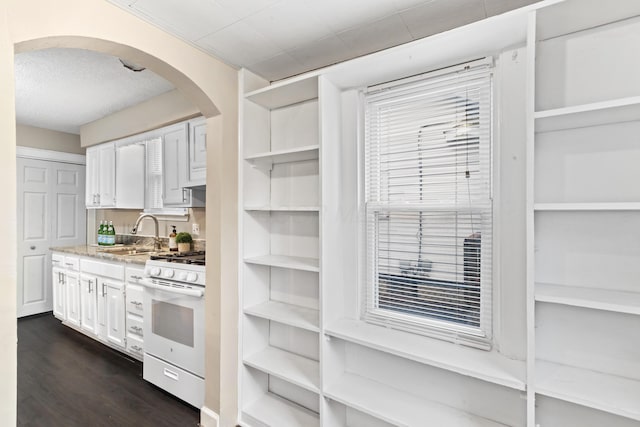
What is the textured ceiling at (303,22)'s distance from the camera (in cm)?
149

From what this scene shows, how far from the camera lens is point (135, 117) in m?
3.35

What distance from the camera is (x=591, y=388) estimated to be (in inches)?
48.6

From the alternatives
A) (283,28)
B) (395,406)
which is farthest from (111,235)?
(395,406)

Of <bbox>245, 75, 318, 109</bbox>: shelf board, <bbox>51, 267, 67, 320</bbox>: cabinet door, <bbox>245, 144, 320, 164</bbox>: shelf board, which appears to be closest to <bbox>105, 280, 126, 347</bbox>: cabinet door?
<bbox>51, 267, 67, 320</bbox>: cabinet door

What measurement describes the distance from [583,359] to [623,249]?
49cm

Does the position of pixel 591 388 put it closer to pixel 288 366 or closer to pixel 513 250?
pixel 513 250

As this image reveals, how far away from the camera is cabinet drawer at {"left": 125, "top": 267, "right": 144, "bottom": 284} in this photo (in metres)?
2.77

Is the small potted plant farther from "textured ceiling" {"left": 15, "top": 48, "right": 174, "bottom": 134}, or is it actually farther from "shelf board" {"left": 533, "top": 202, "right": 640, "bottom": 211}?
"shelf board" {"left": 533, "top": 202, "right": 640, "bottom": 211}

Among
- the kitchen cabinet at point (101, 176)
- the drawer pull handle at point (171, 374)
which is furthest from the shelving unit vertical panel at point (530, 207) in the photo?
the kitchen cabinet at point (101, 176)

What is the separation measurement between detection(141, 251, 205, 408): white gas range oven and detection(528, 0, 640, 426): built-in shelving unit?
76.7 inches

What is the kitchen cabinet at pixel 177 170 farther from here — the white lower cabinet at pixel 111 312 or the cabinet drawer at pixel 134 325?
the cabinet drawer at pixel 134 325

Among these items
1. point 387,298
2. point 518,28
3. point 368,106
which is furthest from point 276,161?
point 518,28

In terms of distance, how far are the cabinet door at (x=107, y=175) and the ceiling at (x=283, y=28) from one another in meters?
1.31

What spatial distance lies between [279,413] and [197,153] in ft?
6.99
